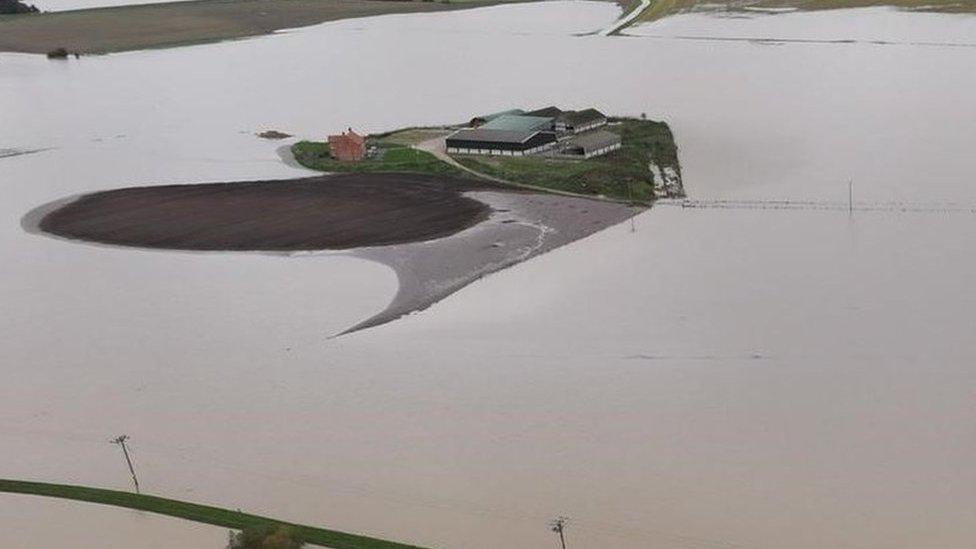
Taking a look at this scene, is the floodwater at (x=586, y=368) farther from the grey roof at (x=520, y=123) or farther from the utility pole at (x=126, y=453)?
the grey roof at (x=520, y=123)

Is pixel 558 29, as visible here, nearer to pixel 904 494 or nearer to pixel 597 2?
pixel 597 2

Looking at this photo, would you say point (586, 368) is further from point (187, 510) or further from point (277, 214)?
point (277, 214)

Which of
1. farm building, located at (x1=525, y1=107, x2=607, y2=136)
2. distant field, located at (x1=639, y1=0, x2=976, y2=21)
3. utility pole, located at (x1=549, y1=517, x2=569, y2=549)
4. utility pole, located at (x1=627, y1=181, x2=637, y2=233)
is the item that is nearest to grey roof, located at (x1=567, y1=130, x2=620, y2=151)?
farm building, located at (x1=525, y1=107, x2=607, y2=136)

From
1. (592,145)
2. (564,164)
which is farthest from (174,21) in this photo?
(564,164)

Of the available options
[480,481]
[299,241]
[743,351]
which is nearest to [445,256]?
[299,241]

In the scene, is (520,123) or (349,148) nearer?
(349,148)

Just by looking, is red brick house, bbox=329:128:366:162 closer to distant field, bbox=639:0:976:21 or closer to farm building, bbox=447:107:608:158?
farm building, bbox=447:107:608:158

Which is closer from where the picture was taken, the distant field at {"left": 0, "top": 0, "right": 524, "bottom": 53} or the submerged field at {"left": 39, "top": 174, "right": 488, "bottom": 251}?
the submerged field at {"left": 39, "top": 174, "right": 488, "bottom": 251}
